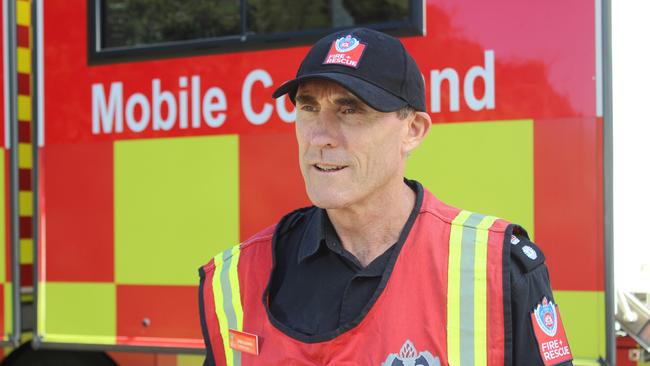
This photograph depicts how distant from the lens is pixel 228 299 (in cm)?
138

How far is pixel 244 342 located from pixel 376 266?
0.29 m

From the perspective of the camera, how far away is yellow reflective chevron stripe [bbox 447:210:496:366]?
3.87ft

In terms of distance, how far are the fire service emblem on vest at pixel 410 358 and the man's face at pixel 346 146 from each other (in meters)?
0.27

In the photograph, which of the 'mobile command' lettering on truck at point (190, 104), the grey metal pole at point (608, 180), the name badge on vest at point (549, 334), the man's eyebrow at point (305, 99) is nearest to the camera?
the name badge on vest at point (549, 334)

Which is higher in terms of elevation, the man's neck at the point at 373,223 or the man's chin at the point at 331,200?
the man's chin at the point at 331,200

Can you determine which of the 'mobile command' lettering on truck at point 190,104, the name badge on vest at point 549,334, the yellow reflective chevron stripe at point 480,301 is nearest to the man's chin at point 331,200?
the yellow reflective chevron stripe at point 480,301

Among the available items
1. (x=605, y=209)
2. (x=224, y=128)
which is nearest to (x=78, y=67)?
(x=224, y=128)

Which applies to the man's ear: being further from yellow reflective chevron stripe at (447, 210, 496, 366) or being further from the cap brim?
yellow reflective chevron stripe at (447, 210, 496, 366)

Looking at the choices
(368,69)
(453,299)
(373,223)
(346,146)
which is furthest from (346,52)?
(453,299)

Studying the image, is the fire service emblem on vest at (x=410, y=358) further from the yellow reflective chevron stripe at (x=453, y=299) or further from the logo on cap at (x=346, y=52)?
the logo on cap at (x=346, y=52)

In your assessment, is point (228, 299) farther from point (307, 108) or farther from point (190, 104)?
point (190, 104)

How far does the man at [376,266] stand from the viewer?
1187mm

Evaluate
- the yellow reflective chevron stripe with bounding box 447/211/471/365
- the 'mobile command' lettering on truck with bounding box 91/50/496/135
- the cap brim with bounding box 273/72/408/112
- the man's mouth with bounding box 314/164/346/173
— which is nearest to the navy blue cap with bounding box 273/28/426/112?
the cap brim with bounding box 273/72/408/112

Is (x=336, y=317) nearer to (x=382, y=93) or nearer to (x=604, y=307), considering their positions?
(x=382, y=93)
